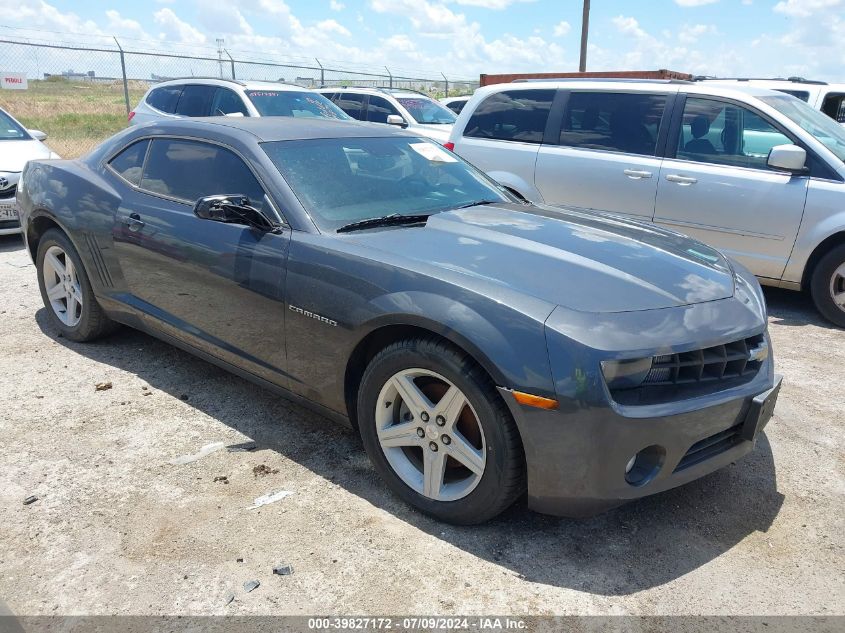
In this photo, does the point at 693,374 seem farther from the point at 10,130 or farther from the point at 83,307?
the point at 10,130

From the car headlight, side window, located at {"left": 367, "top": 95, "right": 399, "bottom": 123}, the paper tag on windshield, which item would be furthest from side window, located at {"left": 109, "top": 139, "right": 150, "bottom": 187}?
side window, located at {"left": 367, "top": 95, "right": 399, "bottom": 123}

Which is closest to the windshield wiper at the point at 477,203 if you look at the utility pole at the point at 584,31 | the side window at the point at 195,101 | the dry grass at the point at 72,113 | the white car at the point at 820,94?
the white car at the point at 820,94

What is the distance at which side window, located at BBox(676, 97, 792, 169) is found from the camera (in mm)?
5816

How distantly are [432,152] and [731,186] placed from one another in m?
2.92

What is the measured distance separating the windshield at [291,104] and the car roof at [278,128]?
5.56m

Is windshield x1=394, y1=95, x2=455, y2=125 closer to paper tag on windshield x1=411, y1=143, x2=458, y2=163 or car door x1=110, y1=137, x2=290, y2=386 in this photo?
paper tag on windshield x1=411, y1=143, x2=458, y2=163

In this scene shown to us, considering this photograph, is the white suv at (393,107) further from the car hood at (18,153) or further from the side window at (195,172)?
A: the side window at (195,172)

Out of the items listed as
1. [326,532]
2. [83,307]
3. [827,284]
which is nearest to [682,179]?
[827,284]

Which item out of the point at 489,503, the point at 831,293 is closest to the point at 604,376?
the point at 489,503

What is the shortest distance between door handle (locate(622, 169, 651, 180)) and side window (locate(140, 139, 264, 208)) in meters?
3.79

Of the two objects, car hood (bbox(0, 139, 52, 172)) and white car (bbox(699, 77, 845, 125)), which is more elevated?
white car (bbox(699, 77, 845, 125))

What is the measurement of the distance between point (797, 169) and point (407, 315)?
422cm

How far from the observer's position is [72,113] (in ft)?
86.1

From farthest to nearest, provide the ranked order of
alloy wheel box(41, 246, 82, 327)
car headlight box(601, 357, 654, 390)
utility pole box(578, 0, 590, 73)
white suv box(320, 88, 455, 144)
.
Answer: utility pole box(578, 0, 590, 73) → white suv box(320, 88, 455, 144) → alloy wheel box(41, 246, 82, 327) → car headlight box(601, 357, 654, 390)
